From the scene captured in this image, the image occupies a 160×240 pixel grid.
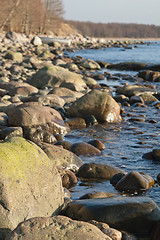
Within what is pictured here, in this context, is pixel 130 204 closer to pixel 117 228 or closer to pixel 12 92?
pixel 117 228

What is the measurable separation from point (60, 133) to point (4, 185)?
4219mm

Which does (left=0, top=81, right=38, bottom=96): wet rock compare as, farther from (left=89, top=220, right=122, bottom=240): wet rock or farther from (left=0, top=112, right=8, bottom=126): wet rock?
(left=89, top=220, right=122, bottom=240): wet rock

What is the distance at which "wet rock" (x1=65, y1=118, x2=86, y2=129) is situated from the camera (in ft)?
24.4

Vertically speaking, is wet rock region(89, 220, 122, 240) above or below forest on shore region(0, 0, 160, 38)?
below

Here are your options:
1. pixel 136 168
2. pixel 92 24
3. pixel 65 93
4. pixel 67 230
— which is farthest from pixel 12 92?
pixel 92 24

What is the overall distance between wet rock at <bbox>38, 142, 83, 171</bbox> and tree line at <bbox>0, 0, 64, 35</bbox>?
36312 mm

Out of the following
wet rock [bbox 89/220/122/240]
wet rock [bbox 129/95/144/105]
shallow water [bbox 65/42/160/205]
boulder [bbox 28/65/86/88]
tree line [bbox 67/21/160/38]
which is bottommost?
shallow water [bbox 65/42/160/205]

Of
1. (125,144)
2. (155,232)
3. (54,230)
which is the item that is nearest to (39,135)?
(125,144)

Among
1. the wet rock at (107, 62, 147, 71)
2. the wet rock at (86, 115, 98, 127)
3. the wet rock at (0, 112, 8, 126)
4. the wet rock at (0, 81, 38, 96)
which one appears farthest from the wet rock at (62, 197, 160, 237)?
the wet rock at (107, 62, 147, 71)

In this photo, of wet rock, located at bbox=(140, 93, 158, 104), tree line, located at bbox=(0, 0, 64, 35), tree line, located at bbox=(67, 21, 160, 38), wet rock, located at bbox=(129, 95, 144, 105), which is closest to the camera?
wet rock, located at bbox=(129, 95, 144, 105)

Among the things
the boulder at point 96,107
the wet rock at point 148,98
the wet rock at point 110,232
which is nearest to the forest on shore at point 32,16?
the wet rock at point 148,98

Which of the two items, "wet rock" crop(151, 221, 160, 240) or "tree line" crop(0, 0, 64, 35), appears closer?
"wet rock" crop(151, 221, 160, 240)

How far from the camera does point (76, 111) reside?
7.83 metres

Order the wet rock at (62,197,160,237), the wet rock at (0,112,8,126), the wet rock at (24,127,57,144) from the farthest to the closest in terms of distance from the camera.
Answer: the wet rock at (0,112,8,126), the wet rock at (24,127,57,144), the wet rock at (62,197,160,237)
